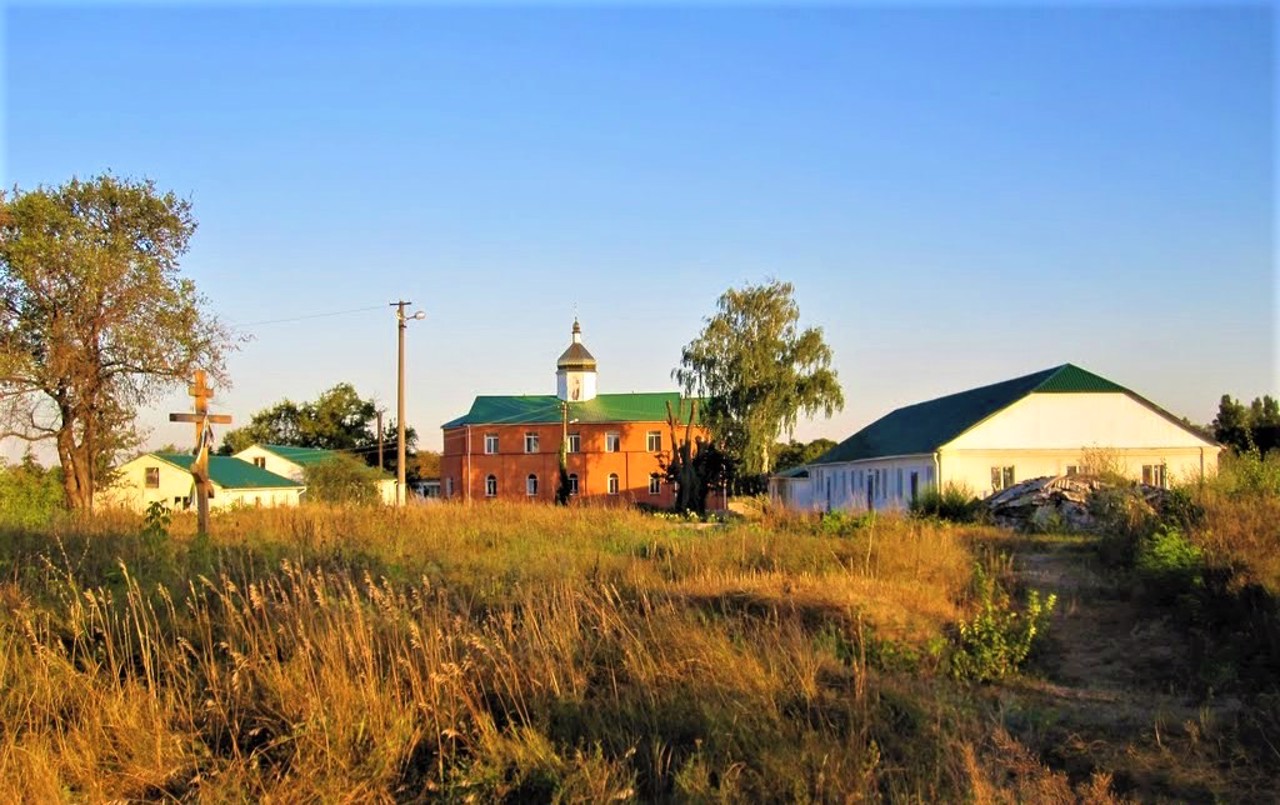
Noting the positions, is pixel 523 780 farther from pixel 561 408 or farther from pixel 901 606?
pixel 561 408

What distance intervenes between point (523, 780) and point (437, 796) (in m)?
0.44

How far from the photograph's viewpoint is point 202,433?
14266 mm

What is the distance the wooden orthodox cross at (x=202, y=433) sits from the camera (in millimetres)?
14023

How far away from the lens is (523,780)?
17.8 feet

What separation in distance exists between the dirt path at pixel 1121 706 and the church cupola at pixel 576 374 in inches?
2428

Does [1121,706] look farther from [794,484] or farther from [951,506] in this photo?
[794,484]

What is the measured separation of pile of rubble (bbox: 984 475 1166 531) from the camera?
21.7m

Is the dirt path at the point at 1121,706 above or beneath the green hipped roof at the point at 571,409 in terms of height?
beneath

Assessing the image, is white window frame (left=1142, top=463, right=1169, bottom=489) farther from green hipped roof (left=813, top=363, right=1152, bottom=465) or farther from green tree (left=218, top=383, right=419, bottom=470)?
green tree (left=218, top=383, right=419, bottom=470)

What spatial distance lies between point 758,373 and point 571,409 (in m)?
23.7

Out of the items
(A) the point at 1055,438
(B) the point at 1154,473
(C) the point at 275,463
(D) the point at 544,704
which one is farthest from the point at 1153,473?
(C) the point at 275,463

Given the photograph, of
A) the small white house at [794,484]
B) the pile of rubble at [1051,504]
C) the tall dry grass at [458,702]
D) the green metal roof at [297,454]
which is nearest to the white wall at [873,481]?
the small white house at [794,484]

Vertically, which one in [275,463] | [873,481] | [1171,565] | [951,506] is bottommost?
[1171,565]

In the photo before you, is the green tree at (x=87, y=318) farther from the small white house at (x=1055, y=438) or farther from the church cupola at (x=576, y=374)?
the church cupola at (x=576, y=374)
